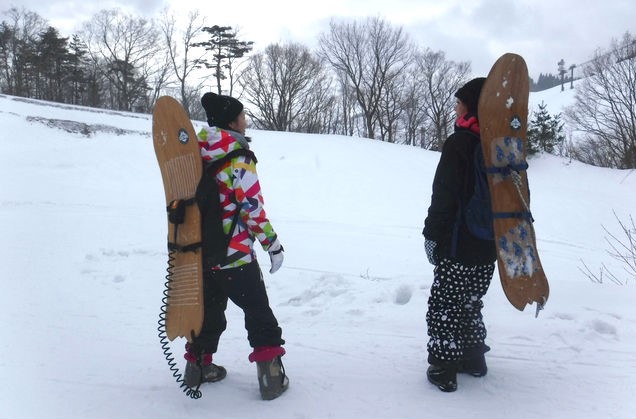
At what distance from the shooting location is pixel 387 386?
9.18ft

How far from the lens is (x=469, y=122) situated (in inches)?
106

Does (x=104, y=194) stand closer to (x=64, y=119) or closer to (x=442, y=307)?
(x=64, y=119)

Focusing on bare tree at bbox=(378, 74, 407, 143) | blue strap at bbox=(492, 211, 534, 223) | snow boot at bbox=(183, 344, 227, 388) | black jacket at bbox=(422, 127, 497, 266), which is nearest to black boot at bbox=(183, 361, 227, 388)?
snow boot at bbox=(183, 344, 227, 388)

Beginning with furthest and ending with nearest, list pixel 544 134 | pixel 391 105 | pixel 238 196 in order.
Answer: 1. pixel 391 105
2. pixel 544 134
3. pixel 238 196

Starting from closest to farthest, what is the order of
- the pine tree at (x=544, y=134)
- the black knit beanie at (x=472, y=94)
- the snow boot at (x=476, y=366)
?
the black knit beanie at (x=472, y=94), the snow boot at (x=476, y=366), the pine tree at (x=544, y=134)

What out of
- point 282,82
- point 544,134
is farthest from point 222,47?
point 544,134

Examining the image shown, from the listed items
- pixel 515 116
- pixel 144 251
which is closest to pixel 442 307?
pixel 515 116

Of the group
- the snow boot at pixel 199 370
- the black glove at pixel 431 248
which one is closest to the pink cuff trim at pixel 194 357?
the snow boot at pixel 199 370

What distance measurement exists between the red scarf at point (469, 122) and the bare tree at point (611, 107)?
101 ft

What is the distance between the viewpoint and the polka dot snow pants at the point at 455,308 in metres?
2.69

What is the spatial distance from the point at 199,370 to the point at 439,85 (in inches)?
1534

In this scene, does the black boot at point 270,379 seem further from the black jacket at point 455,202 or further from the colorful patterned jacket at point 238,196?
the black jacket at point 455,202

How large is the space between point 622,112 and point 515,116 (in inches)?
1307

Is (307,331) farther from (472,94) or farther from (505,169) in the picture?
(472,94)
